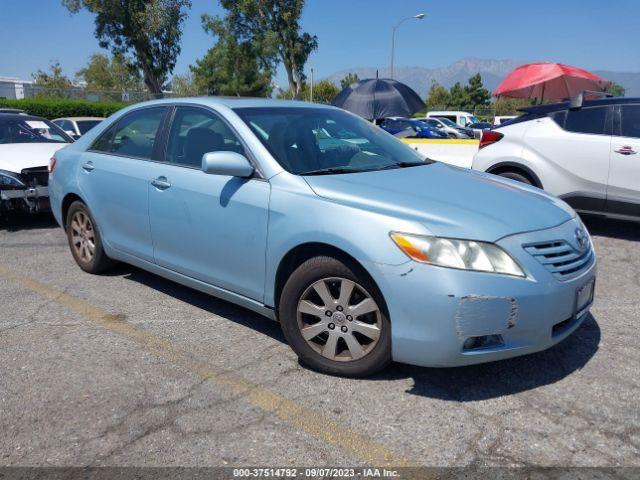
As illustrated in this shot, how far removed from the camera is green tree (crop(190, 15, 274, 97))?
38.2 meters

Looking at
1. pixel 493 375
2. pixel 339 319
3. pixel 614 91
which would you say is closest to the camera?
pixel 339 319

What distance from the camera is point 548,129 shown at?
6715mm

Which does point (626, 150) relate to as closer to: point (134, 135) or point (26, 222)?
point (134, 135)

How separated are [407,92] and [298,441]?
1271 centimetres

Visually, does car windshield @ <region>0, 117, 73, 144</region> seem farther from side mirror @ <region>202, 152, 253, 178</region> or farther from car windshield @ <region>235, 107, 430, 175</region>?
side mirror @ <region>202, 152, 253, 178</region>

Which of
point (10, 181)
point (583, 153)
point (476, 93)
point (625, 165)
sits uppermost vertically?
point (476, 93)

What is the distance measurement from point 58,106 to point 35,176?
78.6ft

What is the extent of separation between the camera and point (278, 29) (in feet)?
117

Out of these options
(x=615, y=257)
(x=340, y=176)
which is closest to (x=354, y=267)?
(x=340, y=176)

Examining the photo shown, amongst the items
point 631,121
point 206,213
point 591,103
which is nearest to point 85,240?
point 206,213

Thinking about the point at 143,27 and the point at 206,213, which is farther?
the point at 143,27

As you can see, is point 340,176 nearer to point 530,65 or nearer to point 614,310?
point 614,310

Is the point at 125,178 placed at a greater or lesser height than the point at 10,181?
greater

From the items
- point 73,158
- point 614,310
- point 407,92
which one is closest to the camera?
point 614,310
